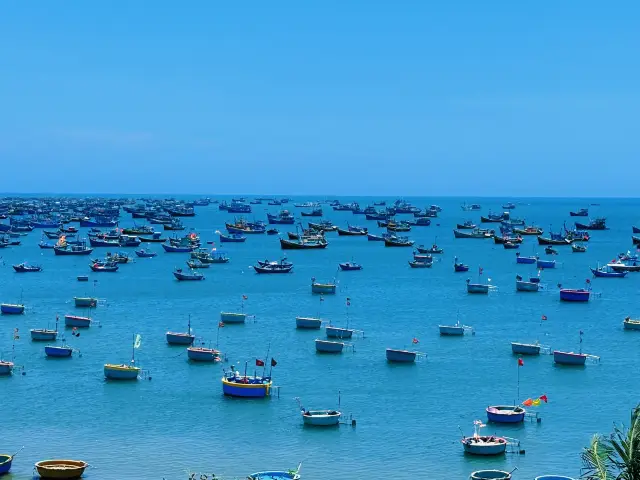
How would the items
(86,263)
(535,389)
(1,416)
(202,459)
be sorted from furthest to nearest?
(86,263) → (535,389) → (1,416) → (202,459)

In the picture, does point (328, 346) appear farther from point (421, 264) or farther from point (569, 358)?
point (421, 264)

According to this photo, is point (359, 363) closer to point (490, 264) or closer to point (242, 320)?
point (242, 320)

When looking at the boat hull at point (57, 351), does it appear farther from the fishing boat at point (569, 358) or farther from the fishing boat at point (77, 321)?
the fishing boat at point (569, 358)

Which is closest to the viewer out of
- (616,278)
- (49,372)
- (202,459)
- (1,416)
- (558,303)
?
(202,459)

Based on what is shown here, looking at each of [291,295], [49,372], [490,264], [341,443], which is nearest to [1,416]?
[49,372]

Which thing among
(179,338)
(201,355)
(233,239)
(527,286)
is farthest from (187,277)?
(233,239)

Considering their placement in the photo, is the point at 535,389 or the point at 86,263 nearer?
the point at 535,389
